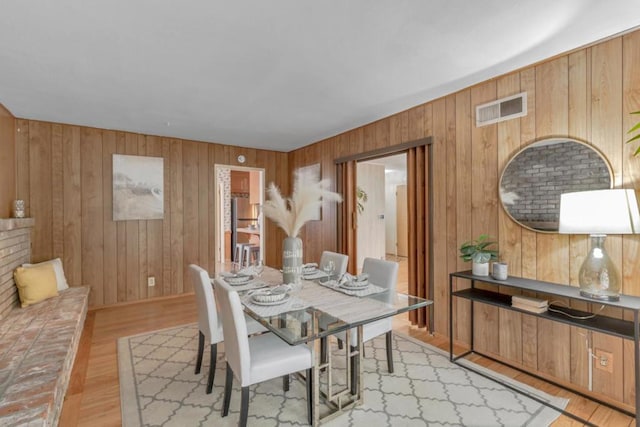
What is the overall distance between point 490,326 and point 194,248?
402 cm

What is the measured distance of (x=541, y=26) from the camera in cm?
193

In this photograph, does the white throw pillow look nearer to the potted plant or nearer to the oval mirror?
the potted plant

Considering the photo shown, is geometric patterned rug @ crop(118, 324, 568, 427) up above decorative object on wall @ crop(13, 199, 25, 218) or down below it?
below

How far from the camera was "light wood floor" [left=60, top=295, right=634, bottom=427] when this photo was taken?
2000 millimetres

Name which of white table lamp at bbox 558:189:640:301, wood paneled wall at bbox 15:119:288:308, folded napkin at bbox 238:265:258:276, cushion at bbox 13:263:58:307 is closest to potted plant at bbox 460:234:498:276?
white table lamp at bbox 558:189:640:301

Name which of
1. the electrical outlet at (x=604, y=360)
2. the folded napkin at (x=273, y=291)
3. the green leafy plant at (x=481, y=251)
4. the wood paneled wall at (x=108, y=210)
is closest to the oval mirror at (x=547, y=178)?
the green leafy plant at (x=481, y=251)

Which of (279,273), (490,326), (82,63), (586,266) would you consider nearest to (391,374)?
(490,326)

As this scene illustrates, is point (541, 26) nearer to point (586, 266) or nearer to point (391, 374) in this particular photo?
point (586, 266)

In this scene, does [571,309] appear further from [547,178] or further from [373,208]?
[373,208]

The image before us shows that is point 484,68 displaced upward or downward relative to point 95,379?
upward

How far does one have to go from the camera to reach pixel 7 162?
332 cm

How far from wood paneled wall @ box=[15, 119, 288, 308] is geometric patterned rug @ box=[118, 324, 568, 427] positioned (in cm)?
185

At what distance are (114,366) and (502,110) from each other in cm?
390

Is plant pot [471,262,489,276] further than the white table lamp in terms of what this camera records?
Yes
